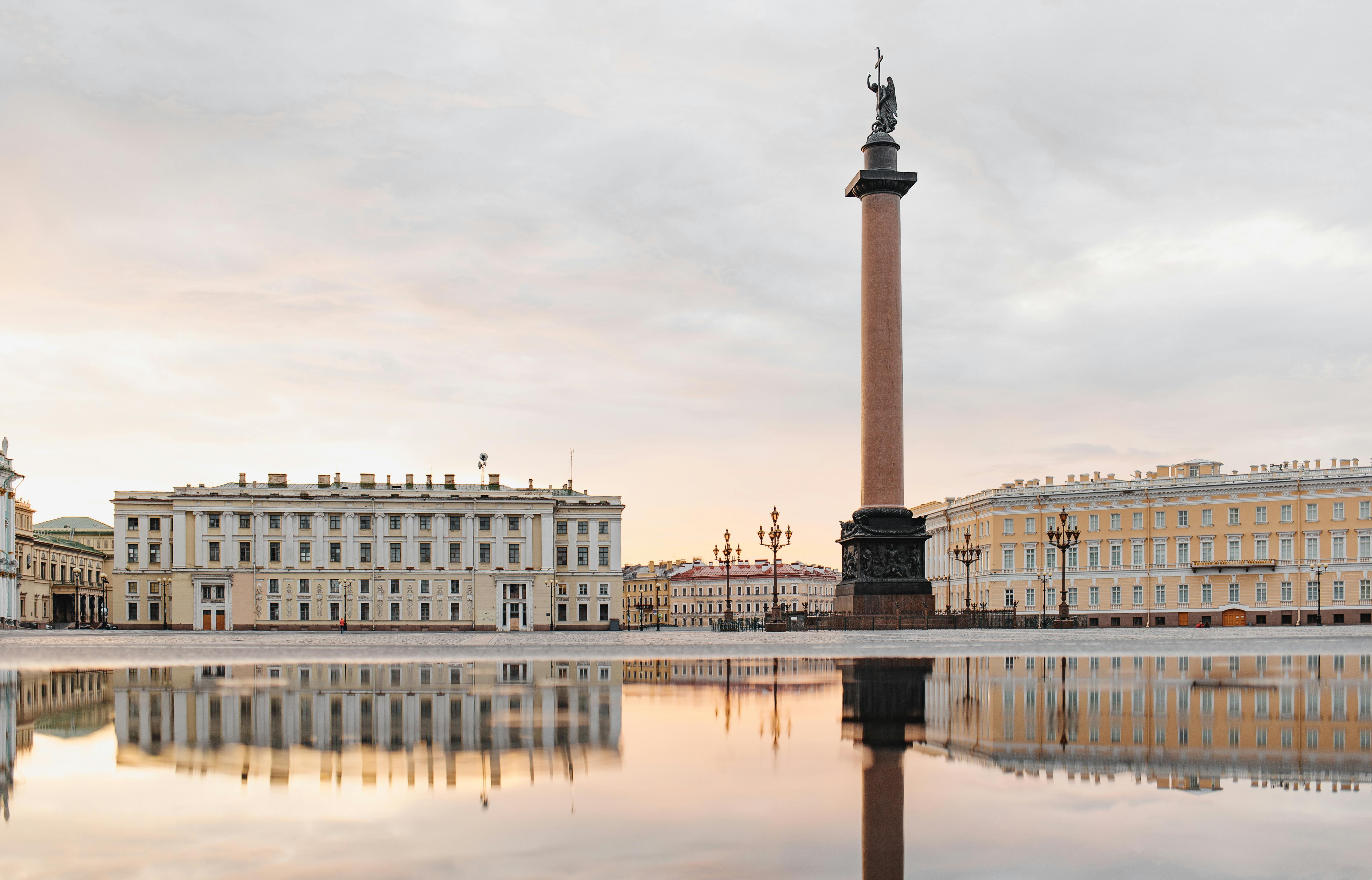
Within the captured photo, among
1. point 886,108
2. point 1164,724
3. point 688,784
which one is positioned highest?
point 886,108

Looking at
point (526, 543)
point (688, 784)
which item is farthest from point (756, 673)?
point (526, 543)

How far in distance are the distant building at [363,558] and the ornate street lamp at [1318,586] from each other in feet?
177

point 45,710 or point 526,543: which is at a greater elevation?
point 45,710

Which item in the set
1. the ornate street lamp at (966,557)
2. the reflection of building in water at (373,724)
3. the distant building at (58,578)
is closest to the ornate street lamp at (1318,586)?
the ornate street lamp at (966,557)

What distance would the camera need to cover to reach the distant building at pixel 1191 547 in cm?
9706

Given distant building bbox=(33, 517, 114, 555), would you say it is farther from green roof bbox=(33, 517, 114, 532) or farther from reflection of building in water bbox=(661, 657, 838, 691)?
reflection of building in water bbox=(661, 657, 838, 691)

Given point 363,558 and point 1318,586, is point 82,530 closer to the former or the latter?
point 363,558

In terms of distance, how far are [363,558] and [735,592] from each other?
101 metres

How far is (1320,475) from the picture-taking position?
98.0 m

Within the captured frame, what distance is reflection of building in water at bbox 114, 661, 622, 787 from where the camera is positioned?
9117 millimetres

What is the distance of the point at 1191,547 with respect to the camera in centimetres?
10206

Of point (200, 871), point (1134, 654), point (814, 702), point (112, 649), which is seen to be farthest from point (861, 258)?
point (200, 871)

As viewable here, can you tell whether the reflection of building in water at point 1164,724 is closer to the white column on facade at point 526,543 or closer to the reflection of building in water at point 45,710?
the reflection of building in water at point 45,710

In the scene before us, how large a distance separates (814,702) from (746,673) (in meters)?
6.09
